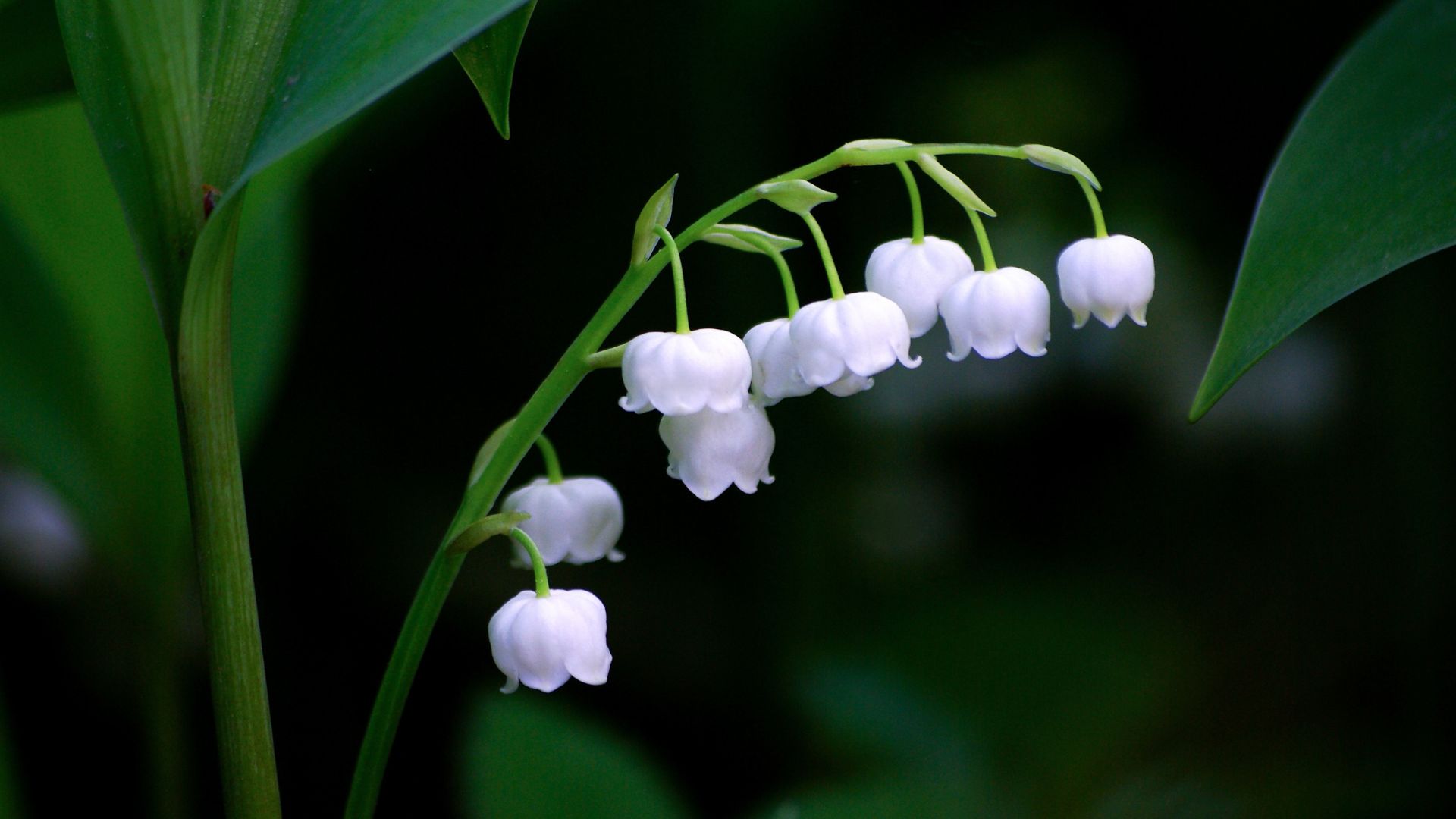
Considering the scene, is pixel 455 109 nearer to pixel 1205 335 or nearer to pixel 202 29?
pixel 202 29

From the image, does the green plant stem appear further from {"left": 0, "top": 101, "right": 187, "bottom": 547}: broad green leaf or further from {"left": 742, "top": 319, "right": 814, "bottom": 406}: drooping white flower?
{"left": 0, "top": 101, "right": 187, "bottom": 547}: broad green leaf

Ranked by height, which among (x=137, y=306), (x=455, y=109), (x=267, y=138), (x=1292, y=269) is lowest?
(x=1292, y=269)

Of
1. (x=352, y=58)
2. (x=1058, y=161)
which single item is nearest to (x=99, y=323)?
(x=352, y=58)

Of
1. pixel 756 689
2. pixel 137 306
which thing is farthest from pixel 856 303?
pixel 756 689

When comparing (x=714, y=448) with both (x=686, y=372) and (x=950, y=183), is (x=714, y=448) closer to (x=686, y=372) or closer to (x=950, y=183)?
(x=686, y=372)

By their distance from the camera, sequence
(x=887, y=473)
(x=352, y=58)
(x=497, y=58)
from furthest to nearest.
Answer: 1. (x=887, y=473)
2. (x=497, y=58)
3. (x=352, y=58)
